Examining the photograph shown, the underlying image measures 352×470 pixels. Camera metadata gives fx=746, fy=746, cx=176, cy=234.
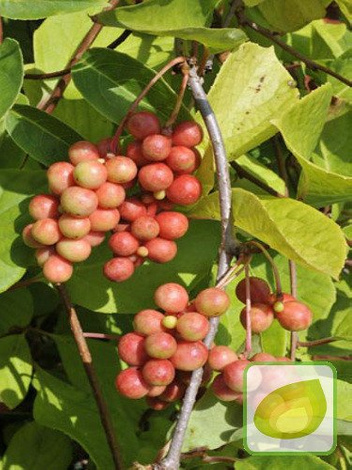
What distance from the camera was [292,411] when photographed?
1.01 metres

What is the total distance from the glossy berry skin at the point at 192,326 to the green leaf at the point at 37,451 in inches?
27.1

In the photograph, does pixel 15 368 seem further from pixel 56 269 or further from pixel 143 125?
pixel 143 125

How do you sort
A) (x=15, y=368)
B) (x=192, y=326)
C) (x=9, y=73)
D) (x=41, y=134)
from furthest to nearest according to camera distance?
(x=15, y=368), (x=41, y=134), (x=9, y=73), (x=192, y=326)

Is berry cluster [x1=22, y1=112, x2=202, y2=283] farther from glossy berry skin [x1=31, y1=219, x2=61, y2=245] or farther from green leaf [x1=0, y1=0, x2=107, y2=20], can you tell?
green leaf [x1=0, y1=0, x2=107, y2=20]

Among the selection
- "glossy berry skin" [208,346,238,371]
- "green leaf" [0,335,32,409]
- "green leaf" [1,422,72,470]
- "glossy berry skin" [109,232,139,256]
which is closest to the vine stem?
"glossy berry skin" [208,346,238,371]

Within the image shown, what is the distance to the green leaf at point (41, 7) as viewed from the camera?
3.11 ft

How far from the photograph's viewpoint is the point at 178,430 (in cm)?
91

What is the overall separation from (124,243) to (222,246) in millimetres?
127

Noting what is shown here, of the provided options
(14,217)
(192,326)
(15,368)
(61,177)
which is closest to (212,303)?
(192,326)

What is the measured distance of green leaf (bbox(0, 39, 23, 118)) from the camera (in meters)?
0.96

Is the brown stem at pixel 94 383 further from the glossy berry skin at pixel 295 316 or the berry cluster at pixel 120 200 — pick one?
the glossy berry skin at pixel 295 316

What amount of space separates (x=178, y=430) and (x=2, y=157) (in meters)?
0.55

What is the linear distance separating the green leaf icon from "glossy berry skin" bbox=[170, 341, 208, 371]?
13 cm

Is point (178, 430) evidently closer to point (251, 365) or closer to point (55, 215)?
point (251, 365)
